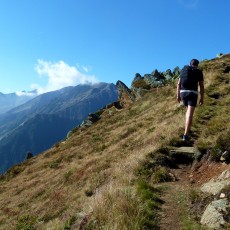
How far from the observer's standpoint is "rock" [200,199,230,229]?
24.1 feet

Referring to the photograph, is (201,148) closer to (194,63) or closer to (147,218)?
(194,63)

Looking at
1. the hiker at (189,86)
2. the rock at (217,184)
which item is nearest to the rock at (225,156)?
the rock at (217,184)

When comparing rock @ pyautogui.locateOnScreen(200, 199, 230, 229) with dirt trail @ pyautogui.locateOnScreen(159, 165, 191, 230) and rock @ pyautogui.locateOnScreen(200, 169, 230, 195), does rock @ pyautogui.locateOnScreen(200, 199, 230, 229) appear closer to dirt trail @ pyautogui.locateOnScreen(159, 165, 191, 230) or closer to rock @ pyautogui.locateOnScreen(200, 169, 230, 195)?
dirt trail @ pyautogui.locateOnScreen(159, 165, 191, 230)

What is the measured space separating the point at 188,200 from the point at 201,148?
446cm

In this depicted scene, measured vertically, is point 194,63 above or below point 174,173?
above

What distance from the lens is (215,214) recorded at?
24.7 ft

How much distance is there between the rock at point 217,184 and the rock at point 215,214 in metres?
0.81

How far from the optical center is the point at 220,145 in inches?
479

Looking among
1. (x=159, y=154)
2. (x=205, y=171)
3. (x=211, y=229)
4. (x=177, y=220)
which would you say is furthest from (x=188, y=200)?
(x=159, y=154)

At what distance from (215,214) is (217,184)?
1.82 metres

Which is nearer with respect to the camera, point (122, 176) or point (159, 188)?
point (159, 188)

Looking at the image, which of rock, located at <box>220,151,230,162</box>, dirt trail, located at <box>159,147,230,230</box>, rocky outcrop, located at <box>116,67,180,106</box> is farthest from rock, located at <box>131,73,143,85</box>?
rock, located at <box>220,151,230,162</box>

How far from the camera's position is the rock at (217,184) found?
889cm

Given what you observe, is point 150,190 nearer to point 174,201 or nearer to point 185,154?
point 174,201
